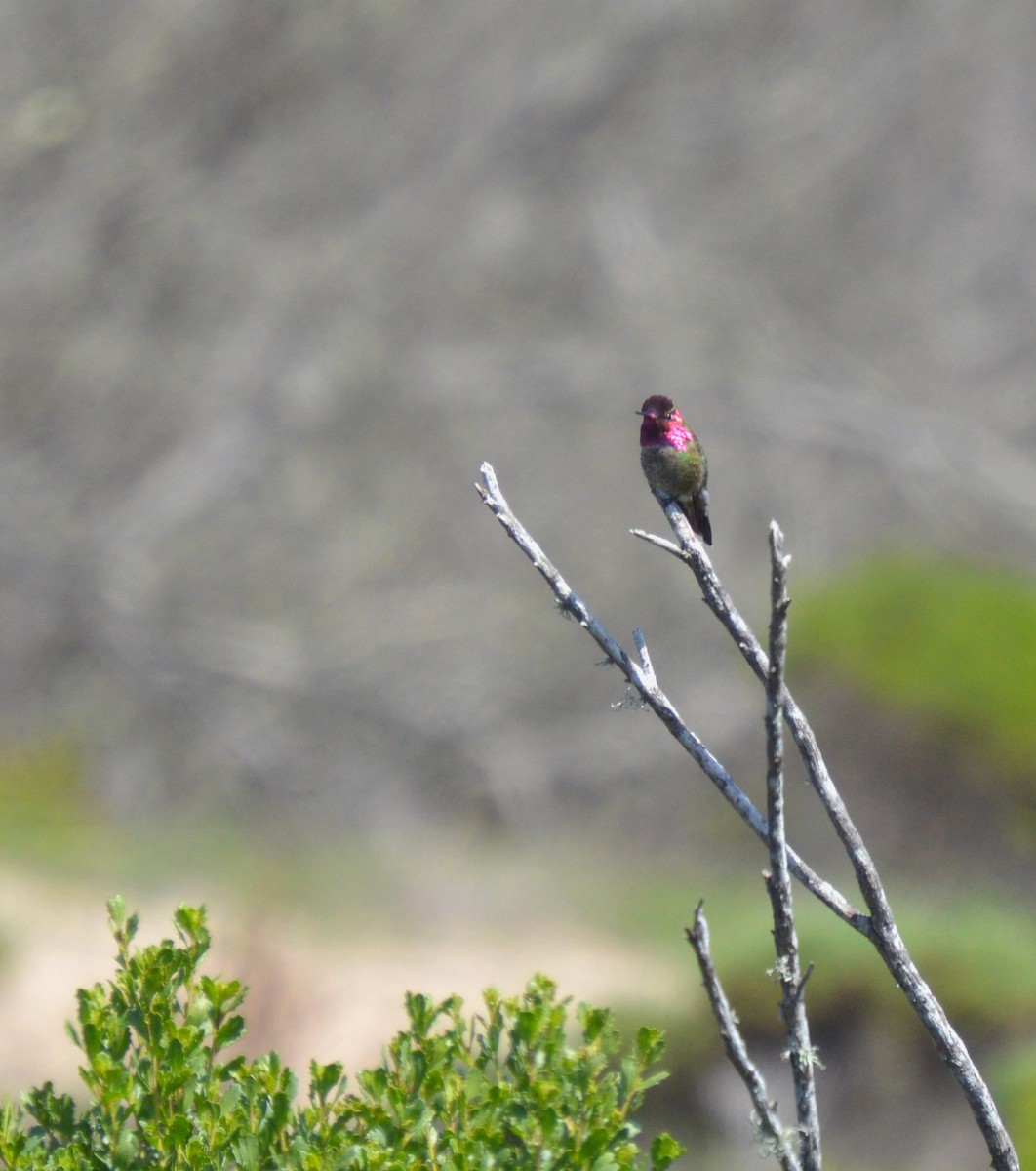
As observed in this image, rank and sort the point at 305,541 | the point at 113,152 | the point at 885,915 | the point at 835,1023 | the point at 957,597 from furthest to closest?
the point at 113,152
the point at 305,541
the point at 957,597
the point at 835,1023
the point at 885,915

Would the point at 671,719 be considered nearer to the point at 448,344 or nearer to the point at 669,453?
the point at 669,453

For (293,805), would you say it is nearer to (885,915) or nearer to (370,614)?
(370,614)

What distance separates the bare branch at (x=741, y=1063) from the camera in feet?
7.00

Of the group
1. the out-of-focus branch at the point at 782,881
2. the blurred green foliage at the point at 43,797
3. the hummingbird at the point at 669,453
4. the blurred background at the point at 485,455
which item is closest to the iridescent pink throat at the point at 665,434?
the hummingbird at the point at 669,453

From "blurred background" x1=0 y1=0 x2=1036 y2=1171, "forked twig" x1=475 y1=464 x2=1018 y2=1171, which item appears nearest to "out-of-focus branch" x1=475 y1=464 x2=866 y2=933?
"forked twig" x1=475 y1=464 x2=1018 y2=1171

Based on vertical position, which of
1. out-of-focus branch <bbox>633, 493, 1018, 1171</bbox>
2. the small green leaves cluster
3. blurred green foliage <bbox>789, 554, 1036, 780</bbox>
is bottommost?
the small green leaves cluster

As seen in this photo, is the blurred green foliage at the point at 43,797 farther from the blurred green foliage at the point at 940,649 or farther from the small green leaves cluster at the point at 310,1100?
the small green leaves cluster at the point at 310,1100

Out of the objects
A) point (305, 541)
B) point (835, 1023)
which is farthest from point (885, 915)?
point (305, 541)

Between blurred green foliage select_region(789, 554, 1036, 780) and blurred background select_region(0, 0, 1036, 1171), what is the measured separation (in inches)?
1.2

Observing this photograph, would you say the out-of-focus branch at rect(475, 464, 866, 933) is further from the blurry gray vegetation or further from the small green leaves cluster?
the blurry gray vegetation

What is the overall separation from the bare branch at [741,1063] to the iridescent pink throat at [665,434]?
3.47 feet

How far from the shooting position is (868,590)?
30.4 feet

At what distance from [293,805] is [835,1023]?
472 cm

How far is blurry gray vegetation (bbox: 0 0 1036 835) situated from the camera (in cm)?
1084
